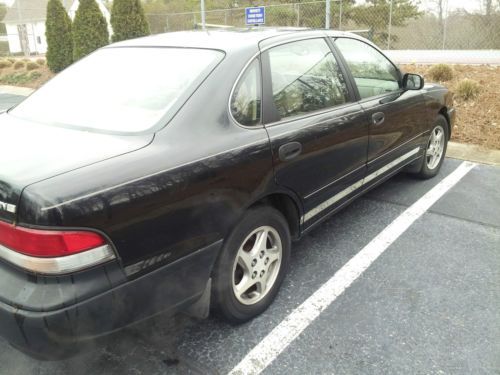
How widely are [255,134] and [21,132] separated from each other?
119 centimetres

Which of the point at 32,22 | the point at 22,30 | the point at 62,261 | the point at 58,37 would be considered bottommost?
the point at 62,261

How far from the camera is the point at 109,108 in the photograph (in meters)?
2.37

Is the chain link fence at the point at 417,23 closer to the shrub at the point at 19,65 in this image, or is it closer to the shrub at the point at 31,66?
the shrub at the point at 31,66

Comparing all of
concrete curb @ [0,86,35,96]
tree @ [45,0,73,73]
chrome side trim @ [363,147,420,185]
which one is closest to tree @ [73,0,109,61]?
tree @ [45,0,73,73]

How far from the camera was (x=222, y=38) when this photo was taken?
108 inches

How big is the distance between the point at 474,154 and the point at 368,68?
2.82 m

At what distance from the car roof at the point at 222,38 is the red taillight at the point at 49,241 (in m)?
1.34

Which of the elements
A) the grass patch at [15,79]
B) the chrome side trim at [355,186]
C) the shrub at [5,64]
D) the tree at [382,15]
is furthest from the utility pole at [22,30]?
the chrome side trim at [355,186]

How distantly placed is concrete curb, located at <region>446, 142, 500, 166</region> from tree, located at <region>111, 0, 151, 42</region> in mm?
10885

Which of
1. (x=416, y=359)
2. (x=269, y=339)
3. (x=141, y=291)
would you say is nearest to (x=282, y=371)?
(x=269, y=339)

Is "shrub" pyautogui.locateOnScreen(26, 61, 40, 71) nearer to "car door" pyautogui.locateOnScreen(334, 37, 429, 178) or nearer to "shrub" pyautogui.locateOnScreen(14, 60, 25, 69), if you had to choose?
"shrub" pyautogui.locateOnScreen(14, 60, 25, 69)

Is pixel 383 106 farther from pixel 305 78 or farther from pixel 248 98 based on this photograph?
pixel 248 98

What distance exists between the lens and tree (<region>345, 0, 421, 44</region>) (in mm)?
16728

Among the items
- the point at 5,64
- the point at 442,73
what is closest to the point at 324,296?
the point at 442,73
